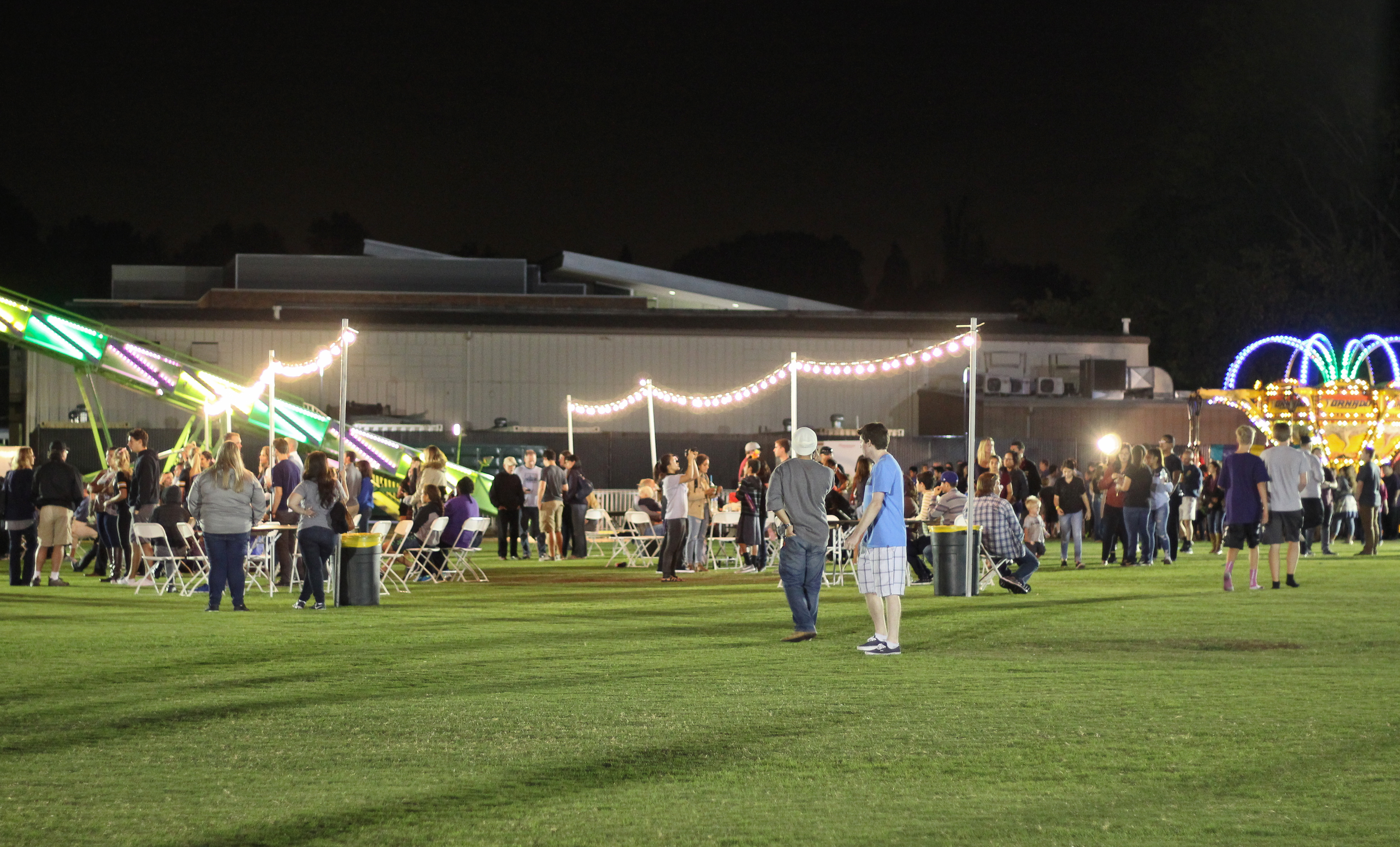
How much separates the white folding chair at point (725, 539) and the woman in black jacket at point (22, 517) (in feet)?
26.1

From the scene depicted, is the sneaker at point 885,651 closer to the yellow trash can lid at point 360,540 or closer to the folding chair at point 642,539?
Answer: the yellow trash can lid at point 360,540

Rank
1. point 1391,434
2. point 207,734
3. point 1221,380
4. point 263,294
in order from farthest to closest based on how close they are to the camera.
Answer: point 1221,380 < point 263,294 < point 1391,434 < point 207,734

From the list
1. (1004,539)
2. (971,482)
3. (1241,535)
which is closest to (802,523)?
(971,482)

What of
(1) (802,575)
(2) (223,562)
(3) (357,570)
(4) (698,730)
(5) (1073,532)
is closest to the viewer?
(4) (698,730)

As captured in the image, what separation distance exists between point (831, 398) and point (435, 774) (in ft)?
111

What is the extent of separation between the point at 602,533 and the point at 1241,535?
8.64 metres

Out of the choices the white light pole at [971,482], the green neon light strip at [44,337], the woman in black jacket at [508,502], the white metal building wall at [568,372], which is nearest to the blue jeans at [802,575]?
the white light pole at [971,482]

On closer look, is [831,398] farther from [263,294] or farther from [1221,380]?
[1221,380]

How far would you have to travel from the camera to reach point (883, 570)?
410 inches

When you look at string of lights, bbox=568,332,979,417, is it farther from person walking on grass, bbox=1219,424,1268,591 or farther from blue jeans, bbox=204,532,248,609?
blue jeans, bbox=204,532,248,609

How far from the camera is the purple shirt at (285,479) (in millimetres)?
16359

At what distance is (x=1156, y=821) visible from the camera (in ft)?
18.6

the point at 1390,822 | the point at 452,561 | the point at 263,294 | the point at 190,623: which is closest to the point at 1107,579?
the point at 452,561

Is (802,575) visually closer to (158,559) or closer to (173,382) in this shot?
(158,559)
